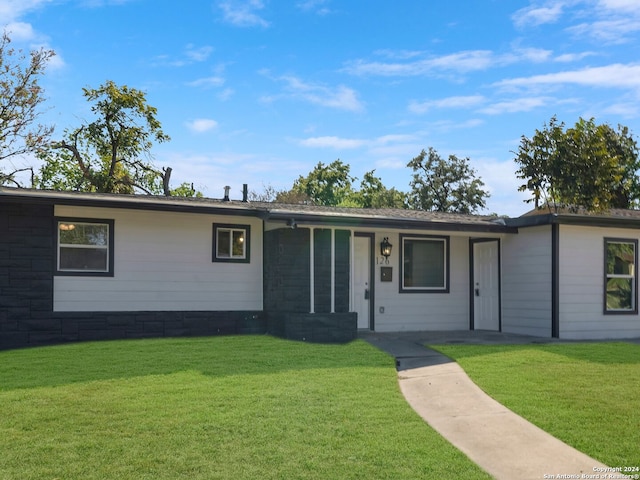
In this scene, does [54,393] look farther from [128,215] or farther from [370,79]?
[370,79]

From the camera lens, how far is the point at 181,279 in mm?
12742

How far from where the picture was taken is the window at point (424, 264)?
14.3m

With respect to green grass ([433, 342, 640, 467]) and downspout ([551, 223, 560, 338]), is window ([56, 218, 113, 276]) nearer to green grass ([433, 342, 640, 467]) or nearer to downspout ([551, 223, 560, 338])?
green grass ([433, 342, 640, 467])

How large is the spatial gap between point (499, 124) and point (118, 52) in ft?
40.0

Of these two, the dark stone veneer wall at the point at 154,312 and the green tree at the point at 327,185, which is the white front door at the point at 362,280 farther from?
the green tree at the point at 327,185

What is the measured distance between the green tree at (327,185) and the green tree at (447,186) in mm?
5340

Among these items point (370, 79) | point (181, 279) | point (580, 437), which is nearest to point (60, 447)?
point (580, 437)

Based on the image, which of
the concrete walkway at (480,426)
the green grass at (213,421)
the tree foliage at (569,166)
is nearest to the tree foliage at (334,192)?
the tree foliage at (569,166)

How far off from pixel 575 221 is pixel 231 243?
24.1 ft

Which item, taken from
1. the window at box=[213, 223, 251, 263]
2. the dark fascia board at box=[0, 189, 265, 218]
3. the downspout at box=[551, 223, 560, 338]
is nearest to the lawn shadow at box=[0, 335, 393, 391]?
the window at box=[213, 223, 251, 263]

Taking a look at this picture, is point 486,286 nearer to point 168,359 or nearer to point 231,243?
point 231,243

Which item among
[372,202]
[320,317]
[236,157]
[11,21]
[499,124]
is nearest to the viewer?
[320,317]

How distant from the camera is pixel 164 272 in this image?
12.6 metres

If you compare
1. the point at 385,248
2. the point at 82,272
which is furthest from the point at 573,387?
the point at 82,272
